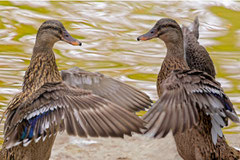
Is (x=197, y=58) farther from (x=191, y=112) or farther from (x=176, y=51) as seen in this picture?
(x=191, y=112)

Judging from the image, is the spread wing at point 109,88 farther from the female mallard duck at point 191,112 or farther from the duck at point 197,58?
the duck at point 197,58

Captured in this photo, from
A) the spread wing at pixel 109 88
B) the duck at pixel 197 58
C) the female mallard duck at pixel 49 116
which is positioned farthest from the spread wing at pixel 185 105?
the duck at pixel 197 58

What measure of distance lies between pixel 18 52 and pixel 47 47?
12.5 feet

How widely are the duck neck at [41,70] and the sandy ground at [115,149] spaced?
1011mm

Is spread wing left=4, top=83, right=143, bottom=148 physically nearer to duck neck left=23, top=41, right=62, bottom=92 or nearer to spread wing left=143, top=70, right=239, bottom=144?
spread wing left=143, top=70, right=239, bottom=144

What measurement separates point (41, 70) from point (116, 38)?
4662 millimetres

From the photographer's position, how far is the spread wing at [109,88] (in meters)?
6.85

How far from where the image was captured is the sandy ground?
6.97 metres

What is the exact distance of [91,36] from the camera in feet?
36.3

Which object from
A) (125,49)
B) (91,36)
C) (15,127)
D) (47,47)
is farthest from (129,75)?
(15,127)

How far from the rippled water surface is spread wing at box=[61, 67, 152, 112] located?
1.75m

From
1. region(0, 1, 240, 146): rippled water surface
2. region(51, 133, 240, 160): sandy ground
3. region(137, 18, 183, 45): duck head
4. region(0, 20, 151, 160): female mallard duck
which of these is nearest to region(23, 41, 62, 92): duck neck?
region(0, 20, 151, 160): female mallard duck

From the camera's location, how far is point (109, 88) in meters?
7.02

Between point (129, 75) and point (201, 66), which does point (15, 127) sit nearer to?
point (201, 66)
